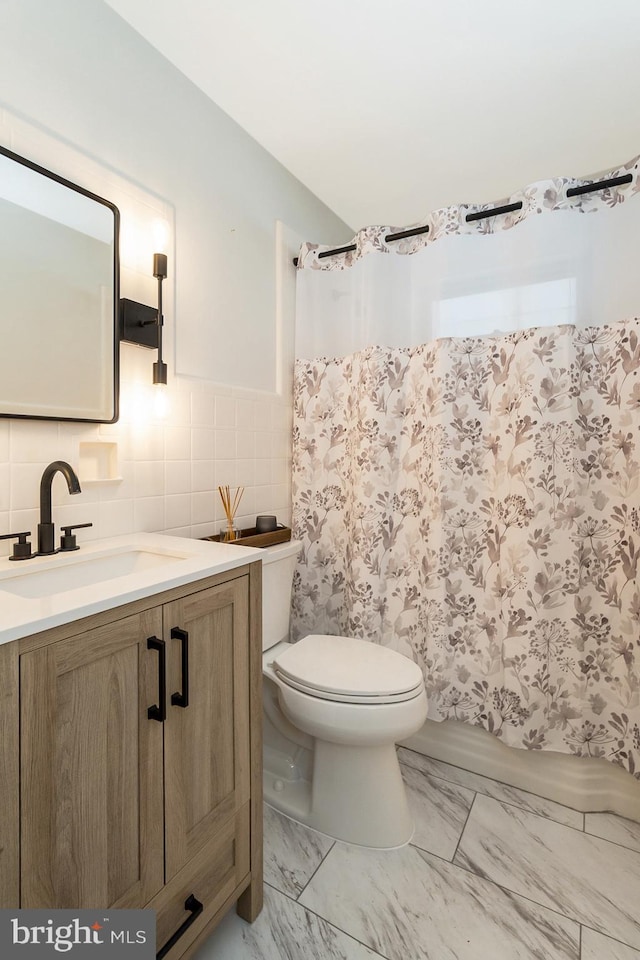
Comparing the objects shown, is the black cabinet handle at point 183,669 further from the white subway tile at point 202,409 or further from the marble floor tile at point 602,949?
the marble floor tile at point 602,949

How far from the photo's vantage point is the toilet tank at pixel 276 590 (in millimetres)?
1638

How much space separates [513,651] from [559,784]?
47cm

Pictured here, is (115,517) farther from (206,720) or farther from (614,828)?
(614,828)

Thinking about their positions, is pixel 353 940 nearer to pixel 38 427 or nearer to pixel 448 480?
pixel 448 480

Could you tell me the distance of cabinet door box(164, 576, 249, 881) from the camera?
→ 95 centimetres

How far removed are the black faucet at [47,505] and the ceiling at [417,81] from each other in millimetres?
1300

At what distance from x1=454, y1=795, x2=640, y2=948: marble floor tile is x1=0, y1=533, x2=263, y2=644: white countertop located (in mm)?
1125

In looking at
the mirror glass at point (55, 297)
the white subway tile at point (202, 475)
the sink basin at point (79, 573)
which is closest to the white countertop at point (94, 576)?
the sink basin at point (79, 573)

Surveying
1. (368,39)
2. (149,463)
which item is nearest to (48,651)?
(149,463)

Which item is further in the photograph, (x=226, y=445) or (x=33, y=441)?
(x=226, y=445)

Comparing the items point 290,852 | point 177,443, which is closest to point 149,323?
point 177,443

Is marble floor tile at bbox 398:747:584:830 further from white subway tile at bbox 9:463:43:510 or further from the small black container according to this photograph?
white subway tile at bbox 9:463:43:510

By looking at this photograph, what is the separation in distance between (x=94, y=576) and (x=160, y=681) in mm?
426

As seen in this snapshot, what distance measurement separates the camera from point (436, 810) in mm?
1581
